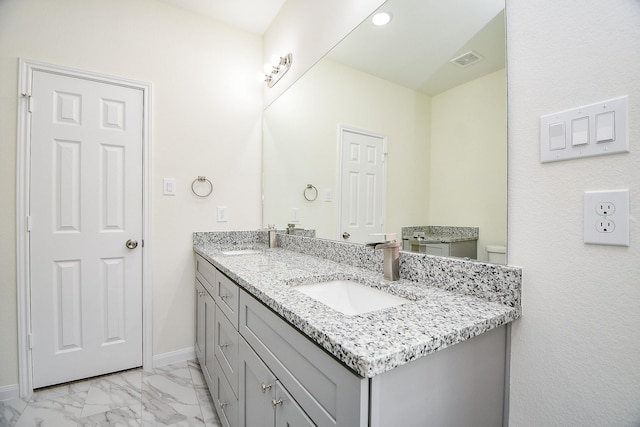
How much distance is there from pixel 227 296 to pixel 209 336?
1.79 feet

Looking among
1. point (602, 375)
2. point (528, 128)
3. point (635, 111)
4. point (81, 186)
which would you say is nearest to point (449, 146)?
point (528, 128)

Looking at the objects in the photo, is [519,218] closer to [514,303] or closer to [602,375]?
[514,303]

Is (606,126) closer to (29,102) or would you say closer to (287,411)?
(287,411)

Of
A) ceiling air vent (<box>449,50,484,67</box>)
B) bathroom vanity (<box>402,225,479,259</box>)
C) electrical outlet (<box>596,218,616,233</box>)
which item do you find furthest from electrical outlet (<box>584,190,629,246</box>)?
ceiling air vent (<box>449,50,484,67</box>)

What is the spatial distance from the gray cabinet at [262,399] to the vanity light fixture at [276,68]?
187cm

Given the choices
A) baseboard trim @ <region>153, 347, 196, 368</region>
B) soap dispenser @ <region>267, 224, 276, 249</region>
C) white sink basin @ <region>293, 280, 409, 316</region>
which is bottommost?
baseboard trim @ <region>153, 347, 196, 368</region>

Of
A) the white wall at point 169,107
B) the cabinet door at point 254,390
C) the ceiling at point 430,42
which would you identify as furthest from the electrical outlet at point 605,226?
the white wall at point 169,107

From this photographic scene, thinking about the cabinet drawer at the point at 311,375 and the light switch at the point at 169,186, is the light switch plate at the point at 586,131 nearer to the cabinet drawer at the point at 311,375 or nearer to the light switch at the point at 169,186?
the cabinet drawer at the point at 311,375

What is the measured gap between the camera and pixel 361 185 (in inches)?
57.2

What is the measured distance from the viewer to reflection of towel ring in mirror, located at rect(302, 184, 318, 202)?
1832mm

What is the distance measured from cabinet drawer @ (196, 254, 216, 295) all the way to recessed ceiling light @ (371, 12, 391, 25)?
4.91ft

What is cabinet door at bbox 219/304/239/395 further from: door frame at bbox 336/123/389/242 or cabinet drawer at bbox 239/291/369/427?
door frame at bbox 336/123/389/242

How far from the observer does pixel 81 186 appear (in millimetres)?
1820

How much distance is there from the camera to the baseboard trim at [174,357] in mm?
2033
